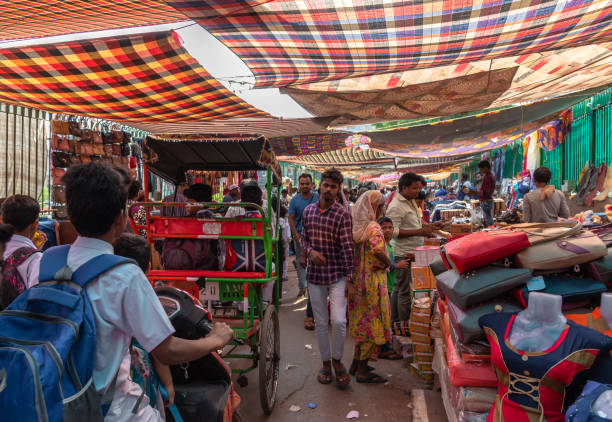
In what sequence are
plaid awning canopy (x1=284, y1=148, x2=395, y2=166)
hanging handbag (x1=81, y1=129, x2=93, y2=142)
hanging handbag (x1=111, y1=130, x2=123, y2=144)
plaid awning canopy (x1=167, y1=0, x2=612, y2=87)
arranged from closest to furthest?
1. plaid awning canopy (x1=167, y1=0, x2=612, y2=87)
2. hanging handbag (x1=81, y1=129, x2=93, y2=142)
3. hanging handbag (x1=111, y1=130, x2=123, y2=144)
4. plaid awning canopy (x1=284, y1=148, x2=395, y2=166)

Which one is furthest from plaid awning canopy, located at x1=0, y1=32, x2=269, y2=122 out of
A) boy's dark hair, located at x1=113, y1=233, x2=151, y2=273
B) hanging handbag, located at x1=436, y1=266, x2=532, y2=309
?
hanging handbag, located at x1=436, y1=266, x2=532, y2=309

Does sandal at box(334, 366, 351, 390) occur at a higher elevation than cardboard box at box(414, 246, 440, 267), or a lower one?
lower

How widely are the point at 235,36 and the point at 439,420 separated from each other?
397 centimetres

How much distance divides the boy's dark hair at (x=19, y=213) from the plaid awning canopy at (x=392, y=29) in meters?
1.96

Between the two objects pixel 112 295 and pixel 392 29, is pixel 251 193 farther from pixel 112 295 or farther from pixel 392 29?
pixel 112 295

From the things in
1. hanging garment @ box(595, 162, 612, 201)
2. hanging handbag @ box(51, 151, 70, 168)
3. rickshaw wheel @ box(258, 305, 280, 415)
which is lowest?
rickshaw wheel @ box(258, 305, 280, 415)

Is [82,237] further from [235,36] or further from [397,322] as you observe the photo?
[397,322]

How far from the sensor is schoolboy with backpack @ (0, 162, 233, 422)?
1.22m

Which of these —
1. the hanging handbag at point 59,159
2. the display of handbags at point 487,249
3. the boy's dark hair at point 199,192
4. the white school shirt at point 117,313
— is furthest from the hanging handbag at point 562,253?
the hanging handbag at point 59,159

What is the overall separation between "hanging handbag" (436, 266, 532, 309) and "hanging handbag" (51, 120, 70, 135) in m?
→ 6.06

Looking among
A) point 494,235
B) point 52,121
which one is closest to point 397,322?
point 494,235

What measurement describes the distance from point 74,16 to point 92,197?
11.1 feet

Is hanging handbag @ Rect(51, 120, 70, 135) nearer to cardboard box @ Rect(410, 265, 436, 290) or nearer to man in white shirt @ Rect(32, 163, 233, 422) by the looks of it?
cardboard box @ Rect(410, 265, 436, 290)

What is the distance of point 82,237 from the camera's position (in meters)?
1.57
